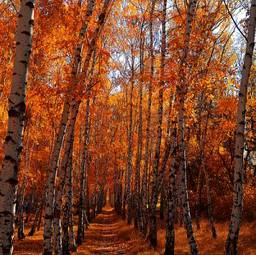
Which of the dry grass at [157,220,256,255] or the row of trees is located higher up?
the row of trees

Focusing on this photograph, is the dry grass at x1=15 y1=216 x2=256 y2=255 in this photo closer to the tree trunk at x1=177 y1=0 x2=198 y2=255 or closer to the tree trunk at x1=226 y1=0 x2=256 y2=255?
the tree trunk at x1=177 y1=0 x2=198 y2=255

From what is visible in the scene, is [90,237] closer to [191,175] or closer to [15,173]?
[191,175]

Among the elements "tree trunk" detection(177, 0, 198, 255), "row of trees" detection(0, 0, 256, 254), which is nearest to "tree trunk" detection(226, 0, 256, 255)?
"row of trees" detection(0, 0, 256, 254)

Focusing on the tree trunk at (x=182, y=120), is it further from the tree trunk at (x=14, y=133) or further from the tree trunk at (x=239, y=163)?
the tree trunk at (x=14, y=133)

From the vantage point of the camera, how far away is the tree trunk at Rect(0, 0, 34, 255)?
4633 mm

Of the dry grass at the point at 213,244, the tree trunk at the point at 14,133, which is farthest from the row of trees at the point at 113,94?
the dry grass at the point at 213,244

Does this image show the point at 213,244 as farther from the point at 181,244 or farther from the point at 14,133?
the point at 14,133

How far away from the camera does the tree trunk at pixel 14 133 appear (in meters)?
4.63

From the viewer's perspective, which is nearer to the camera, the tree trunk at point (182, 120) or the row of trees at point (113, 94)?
the row of trees at point (113, 94)

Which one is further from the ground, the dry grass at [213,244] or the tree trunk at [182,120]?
the tree trunk at [182,120]

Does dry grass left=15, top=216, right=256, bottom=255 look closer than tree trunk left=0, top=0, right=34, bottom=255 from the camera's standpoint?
No

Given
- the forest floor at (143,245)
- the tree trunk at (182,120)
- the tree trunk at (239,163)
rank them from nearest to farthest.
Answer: the tree trunk at (239,163)
the tree trunk at (182,120)
the forest floor at (143,245)

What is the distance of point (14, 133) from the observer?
4.75 metres

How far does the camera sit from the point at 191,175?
A: 28.7 meters
